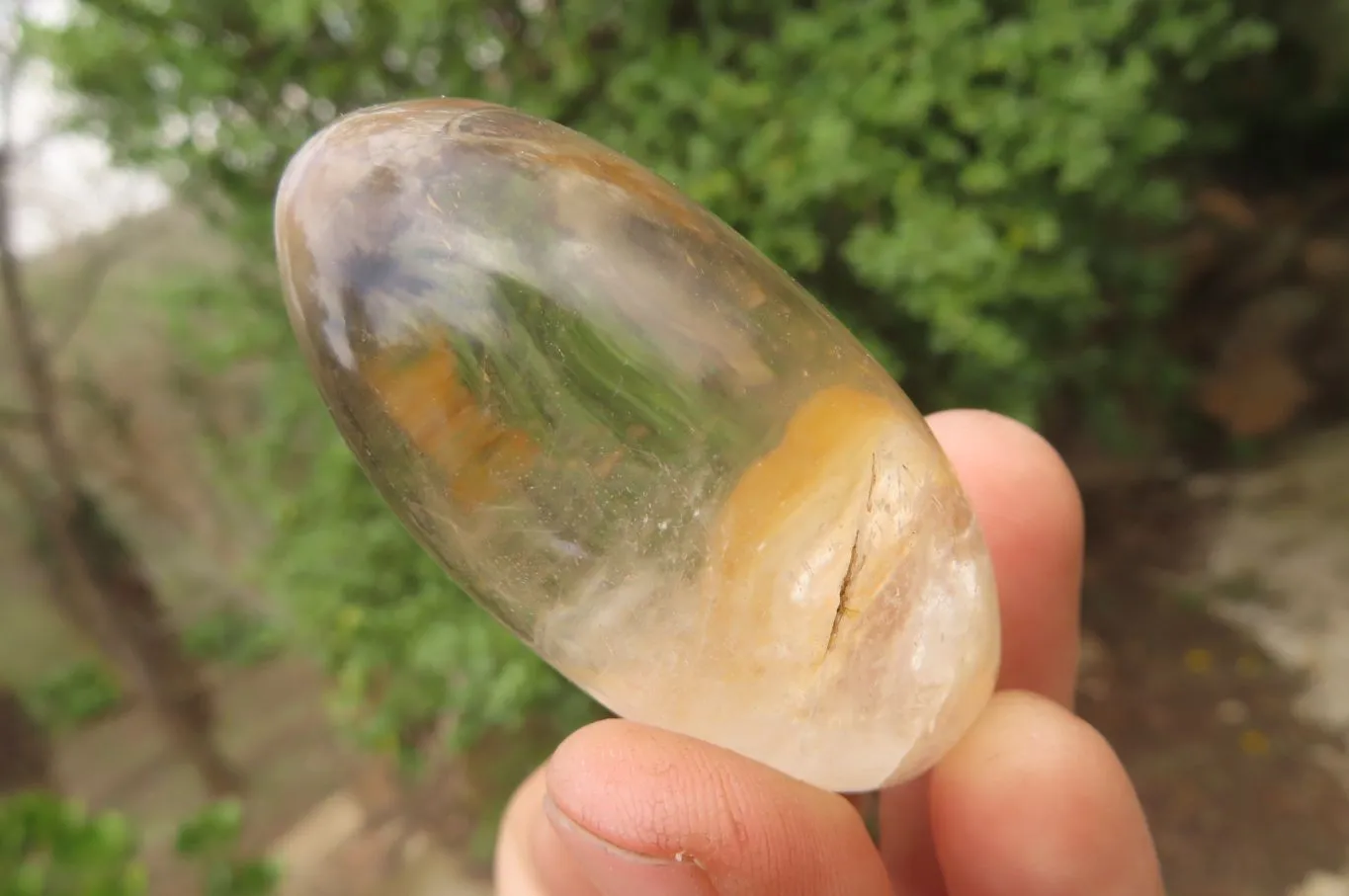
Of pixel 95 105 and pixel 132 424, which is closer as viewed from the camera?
pixel 95 105

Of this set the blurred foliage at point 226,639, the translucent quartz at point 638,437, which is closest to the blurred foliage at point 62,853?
the translucent quartz at point 638,437

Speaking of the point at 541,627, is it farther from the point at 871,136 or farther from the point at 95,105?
the point at 95,105

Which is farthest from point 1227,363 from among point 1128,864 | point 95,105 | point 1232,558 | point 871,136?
point 95,105

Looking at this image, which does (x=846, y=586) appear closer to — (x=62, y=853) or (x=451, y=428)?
(x=451, y=428)

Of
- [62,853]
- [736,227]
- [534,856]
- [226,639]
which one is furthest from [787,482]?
[226,639]

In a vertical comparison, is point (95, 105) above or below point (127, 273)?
above

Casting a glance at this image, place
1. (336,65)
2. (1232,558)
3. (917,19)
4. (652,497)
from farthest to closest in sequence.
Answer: (1232,558), (336,65), (917,19), (652,497)
